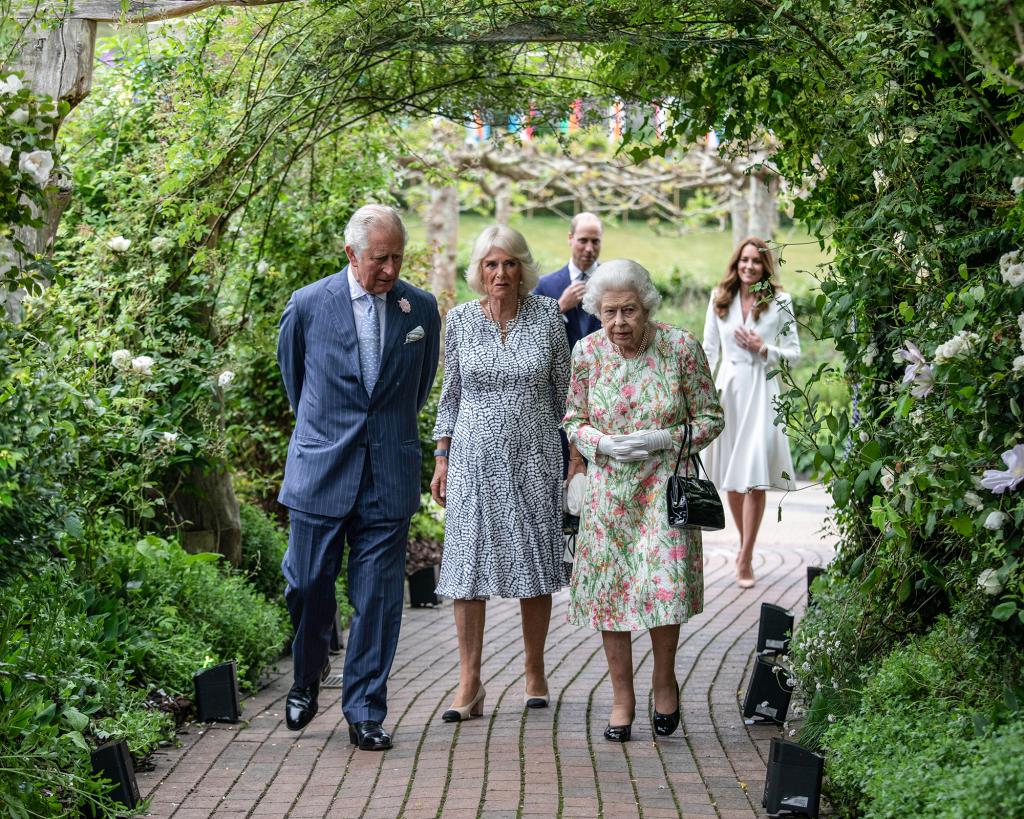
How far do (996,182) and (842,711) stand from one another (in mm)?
1894

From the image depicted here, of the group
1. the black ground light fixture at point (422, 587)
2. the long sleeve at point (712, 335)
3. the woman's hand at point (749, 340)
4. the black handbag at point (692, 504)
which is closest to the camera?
the black handbag at point (692, 504)

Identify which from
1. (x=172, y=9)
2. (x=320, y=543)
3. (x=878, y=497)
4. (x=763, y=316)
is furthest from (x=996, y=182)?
(x=763, y=316)

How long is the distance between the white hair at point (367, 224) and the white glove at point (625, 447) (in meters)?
→ 1.11

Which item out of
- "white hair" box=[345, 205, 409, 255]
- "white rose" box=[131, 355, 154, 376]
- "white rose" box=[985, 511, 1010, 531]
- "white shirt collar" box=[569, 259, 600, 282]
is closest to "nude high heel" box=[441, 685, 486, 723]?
"white hair" box=[345, 205, 409, 255]

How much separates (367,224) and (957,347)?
2366mm

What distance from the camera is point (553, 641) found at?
7.39 metres

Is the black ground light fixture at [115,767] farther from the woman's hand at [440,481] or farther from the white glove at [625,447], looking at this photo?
the white glove at [625,447]

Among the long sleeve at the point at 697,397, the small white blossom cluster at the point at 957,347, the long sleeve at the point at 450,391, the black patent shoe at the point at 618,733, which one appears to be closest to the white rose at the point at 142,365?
→ the long sleeve at the point at 450,391

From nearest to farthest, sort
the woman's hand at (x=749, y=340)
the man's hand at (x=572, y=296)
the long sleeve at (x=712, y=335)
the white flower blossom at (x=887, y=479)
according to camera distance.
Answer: the white flower blossom at (x=887, y=479) → the man's hand at (x=572, y=296) → the woman's hand at (x=749, y=340) → the long sleeve at (x=712, y=335)

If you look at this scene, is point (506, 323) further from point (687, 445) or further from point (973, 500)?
point (973, 500)

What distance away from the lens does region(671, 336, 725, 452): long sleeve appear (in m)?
5.45

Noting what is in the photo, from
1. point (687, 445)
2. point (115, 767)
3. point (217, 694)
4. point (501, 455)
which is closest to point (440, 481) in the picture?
point (501, 455)

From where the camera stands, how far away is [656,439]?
5.41 metres

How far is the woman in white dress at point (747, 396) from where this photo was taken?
8.73m
